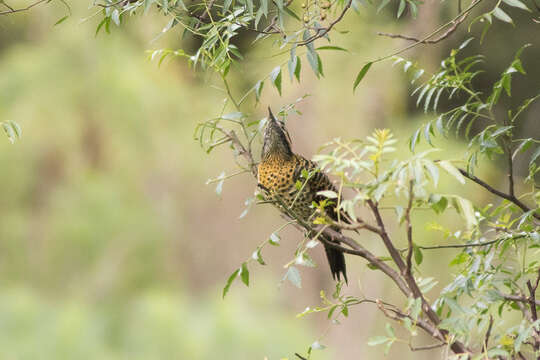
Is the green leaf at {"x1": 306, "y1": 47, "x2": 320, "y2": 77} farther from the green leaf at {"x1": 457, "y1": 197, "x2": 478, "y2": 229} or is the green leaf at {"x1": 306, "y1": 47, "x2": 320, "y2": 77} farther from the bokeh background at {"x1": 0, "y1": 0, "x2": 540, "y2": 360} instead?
the bokeh background at {"x1": 0, "y1": 0, "x2": 540, "y2": 360}

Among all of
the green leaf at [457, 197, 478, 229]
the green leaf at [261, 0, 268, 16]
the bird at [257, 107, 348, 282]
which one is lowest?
the green leaf at [457, 197, 478, 229]

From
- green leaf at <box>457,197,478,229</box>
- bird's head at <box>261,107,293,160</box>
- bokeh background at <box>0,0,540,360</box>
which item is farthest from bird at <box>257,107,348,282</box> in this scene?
bokeh background at <box>0,0,540,360</box>

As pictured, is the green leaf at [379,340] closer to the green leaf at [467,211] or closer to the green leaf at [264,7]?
the green leaf at [467,211]

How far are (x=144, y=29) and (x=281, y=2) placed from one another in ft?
9.84

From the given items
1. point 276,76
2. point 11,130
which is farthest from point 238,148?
point 11,130

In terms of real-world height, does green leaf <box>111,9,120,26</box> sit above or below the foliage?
above

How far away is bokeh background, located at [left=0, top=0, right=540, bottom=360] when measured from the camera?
3.30 meters

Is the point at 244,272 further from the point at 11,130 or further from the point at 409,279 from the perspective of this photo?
the point at 11,130

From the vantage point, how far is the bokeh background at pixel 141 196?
3.30 metres

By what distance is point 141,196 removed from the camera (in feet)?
12.4

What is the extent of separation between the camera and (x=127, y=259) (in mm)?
3766

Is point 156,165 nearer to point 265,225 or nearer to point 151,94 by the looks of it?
point 151,94

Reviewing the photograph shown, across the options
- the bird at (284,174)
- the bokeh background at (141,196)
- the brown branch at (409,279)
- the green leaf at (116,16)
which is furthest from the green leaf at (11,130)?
the bokeh background at (141,196)

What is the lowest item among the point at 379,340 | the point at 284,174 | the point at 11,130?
the point at 379,340
